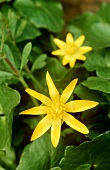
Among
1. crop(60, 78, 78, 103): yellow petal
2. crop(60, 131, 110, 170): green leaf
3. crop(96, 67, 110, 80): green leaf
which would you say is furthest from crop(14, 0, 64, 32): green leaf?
crop(60, 131, 110, 170): green leaf

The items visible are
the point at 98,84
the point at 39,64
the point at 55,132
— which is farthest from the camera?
the point at 39,64

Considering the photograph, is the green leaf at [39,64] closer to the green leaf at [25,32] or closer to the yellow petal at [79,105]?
the green leaf at [25,32]

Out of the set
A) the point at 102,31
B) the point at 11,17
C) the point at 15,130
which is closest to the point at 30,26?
the point at 11,17

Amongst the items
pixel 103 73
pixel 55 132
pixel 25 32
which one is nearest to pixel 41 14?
pixel 25 32

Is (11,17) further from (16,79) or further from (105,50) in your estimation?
(105,50)

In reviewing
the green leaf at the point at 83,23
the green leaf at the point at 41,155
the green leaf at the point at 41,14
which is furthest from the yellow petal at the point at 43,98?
the green leaf at the point at 83,23

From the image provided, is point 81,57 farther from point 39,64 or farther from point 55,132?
point 55,132
